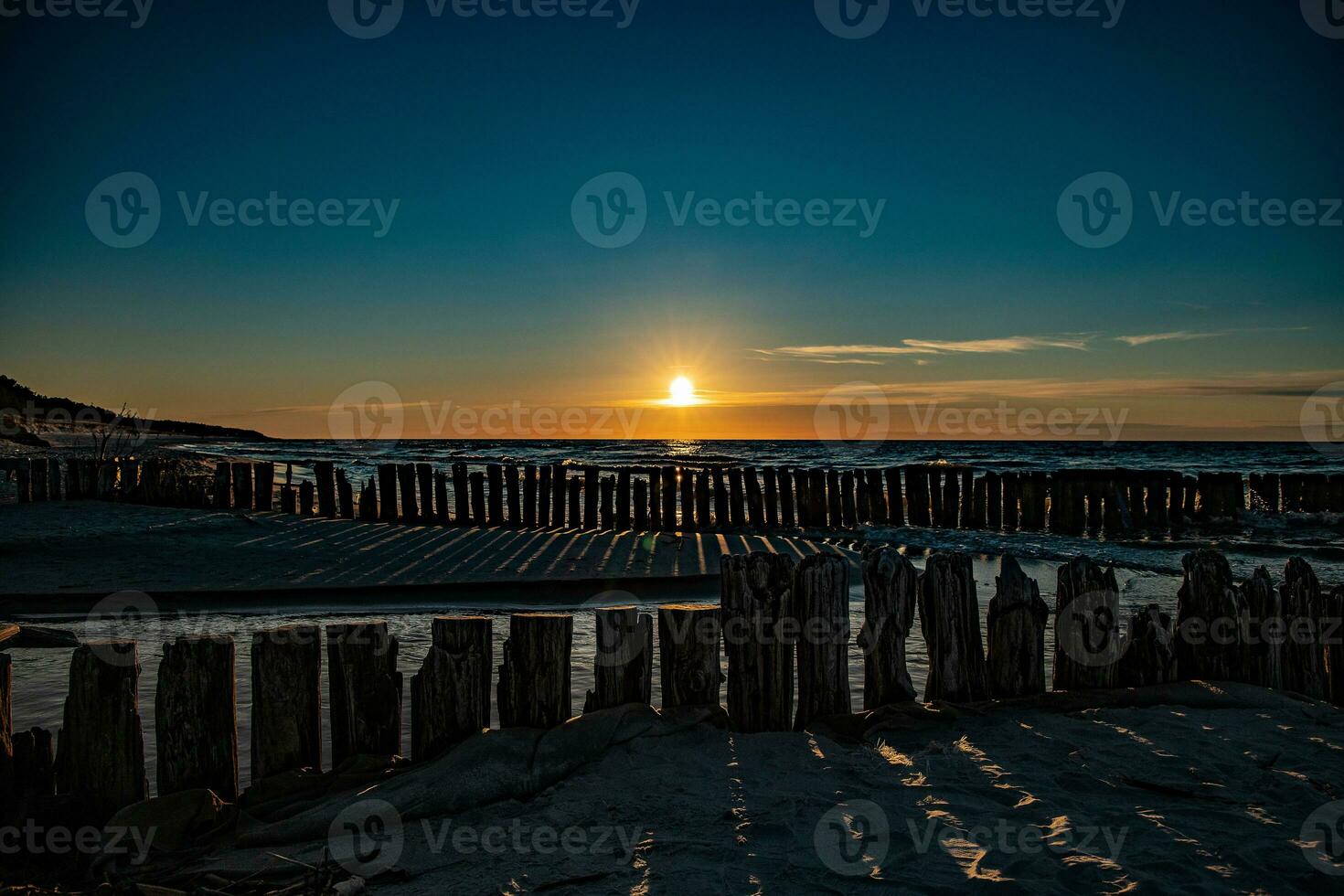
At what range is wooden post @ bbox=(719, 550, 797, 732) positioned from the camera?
12.4 feet

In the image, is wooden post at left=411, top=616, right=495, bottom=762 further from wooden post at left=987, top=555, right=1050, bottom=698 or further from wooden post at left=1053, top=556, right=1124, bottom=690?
wooden post at left=1053, top=556, right=1124, bottom=690

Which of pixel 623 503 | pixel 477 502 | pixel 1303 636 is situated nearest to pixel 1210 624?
pixel 1303 636

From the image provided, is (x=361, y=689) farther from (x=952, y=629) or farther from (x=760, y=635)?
(x=952, y=629)

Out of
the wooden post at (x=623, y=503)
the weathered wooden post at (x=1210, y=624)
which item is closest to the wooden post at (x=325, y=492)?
the wooden post at (x=623, y=503)

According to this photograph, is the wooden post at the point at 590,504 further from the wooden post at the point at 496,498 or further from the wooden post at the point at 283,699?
the wooden post at the point at 283,699

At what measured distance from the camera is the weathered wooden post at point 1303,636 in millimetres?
4176

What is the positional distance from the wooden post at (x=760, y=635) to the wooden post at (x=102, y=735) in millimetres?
2494

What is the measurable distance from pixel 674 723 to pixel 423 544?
7617 millimetres

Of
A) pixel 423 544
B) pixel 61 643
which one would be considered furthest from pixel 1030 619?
pixel 423 544

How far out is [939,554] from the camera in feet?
13.3

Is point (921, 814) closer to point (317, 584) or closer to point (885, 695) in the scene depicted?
point (885, 695)

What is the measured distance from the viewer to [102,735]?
10.6 feet

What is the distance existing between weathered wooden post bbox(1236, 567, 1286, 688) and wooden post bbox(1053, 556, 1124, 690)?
0.69 meters

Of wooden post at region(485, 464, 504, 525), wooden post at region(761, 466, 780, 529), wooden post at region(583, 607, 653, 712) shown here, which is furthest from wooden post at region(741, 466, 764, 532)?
wooden post at region(583, 607, 653, 712)
